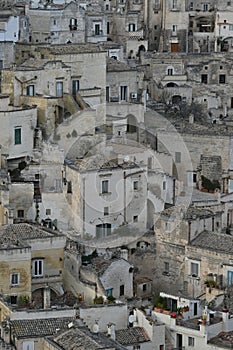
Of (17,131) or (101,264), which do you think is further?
(17,131)

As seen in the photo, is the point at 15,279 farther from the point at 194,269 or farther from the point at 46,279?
the point at 194,269

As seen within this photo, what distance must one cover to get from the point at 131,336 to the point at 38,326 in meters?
2.29

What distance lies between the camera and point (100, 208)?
4019 cm

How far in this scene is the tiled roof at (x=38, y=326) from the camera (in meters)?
32.2

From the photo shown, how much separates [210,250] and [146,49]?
74.2 ft

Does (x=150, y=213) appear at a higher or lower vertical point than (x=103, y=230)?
higher

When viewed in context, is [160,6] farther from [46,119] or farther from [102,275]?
[102,275]

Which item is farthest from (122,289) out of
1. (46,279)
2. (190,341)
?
(190,341)

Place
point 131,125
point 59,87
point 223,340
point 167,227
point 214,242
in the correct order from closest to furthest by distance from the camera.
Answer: point 223,340, point 214,242, point 167,227, point 59,87, point 131,125

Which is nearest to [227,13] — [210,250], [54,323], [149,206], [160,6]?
[160,6]

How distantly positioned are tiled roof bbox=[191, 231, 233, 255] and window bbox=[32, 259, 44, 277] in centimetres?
429

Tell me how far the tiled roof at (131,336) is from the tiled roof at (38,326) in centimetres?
128

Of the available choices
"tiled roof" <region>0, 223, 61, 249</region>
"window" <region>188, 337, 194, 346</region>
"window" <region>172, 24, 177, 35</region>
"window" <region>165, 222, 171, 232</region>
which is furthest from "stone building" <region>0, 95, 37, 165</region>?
"window" <region>172, 24, 177, 35</region>

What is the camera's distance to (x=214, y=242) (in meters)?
38.0
